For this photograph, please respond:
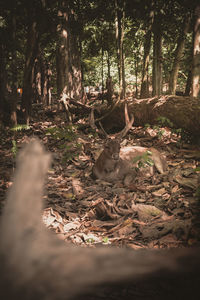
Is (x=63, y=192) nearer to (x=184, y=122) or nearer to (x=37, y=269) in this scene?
(x=37, y=269)

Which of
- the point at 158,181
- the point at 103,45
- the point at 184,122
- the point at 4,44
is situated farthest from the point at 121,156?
the point at 103,45

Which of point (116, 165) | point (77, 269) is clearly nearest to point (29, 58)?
point (116, 165)

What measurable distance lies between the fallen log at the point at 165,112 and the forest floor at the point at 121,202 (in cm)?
58

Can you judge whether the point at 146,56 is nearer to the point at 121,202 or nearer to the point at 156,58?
the point at 156,58

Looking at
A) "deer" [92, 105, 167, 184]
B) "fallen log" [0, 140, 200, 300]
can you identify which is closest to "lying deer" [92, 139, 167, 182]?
"deer" [92, 105, 167, 184]

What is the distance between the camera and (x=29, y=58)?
27.9 ft

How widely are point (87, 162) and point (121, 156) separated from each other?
1.05 meters

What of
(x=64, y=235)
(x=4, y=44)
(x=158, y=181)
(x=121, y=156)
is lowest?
(x=64, y=235)

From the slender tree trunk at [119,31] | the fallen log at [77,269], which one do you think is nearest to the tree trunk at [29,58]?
the slender tree trunk at [119,31]

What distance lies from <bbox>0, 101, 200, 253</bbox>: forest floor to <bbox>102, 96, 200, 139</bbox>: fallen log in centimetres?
58

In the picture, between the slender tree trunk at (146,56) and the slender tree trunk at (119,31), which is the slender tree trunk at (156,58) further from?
the slender tree trunk at (119,31)

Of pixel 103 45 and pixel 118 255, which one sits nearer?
pixel 118 255

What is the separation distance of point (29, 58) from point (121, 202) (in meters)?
7.21

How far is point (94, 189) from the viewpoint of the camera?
4348 millimetres
